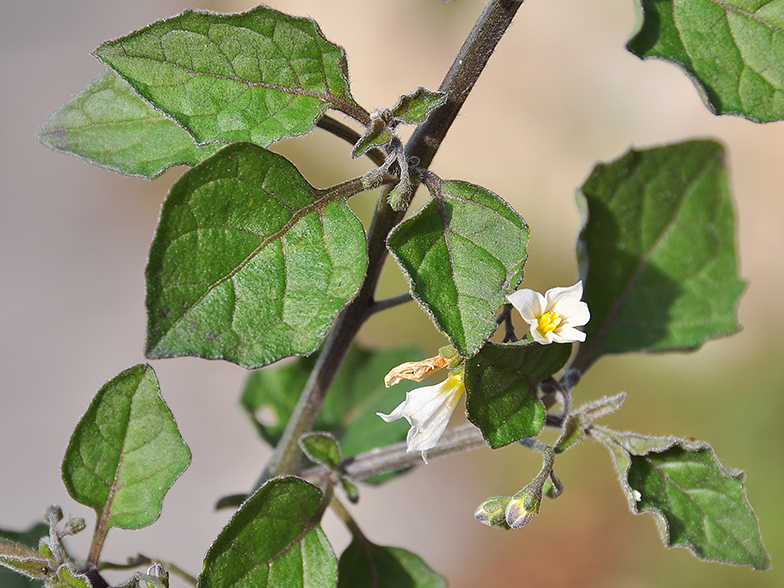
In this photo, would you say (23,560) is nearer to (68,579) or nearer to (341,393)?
(68,579)

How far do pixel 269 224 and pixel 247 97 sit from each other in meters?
0.10

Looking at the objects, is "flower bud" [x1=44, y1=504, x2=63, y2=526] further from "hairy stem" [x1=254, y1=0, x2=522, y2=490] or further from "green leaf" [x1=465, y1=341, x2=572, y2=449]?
"green leaf" [x1=465, y1=341, x2=572, y2=449]

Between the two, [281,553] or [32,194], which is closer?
[281,553]

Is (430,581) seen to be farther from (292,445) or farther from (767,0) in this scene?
(767,0)

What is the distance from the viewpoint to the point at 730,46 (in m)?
0.60

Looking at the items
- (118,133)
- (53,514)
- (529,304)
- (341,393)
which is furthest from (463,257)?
(341,393)

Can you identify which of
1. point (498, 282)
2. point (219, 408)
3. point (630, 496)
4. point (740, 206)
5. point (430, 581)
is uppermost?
point (498, 282)

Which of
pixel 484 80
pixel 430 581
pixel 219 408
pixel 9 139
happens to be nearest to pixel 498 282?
pixel 430 581

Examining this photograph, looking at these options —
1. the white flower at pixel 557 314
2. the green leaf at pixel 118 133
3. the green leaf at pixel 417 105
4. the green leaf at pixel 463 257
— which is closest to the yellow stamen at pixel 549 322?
the white flower at pixel 557 314

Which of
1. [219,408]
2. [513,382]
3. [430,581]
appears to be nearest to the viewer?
[513,382]

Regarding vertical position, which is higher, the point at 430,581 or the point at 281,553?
the point at 281,553

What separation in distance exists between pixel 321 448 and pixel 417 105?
0.40 meters

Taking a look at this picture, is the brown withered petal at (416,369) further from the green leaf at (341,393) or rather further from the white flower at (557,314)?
the green leaf at (341,393)

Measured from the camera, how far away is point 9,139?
2.96m
